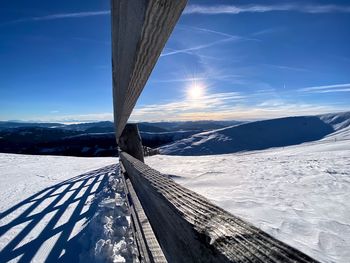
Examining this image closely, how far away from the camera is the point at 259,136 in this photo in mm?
91375

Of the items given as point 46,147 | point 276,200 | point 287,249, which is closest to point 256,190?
point 276,200

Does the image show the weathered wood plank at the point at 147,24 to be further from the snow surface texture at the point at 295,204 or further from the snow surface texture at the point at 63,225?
the snow surface texture at the point at 295,204

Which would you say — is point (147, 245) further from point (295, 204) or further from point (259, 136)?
point (259, 136)

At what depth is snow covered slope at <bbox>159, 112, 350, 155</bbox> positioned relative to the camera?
7457 centimetres

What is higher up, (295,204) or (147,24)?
(147,24)


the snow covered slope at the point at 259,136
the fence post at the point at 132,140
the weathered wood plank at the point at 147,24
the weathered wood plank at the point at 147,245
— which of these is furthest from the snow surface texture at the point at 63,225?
the snow covered slope at the point at 259,136

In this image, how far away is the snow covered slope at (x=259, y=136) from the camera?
245ft

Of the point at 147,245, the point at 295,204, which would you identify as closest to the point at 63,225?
the point at 147,245

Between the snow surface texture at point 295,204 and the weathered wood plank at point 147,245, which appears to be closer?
the weathered wood plank at point 147,245

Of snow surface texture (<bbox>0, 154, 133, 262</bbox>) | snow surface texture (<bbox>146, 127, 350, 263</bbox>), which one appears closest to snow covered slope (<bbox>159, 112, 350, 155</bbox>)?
snow surface texture (<bbox>146, 127, 350, 263</bbox>)

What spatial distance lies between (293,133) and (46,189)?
101454 mm

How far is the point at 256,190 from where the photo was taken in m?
5.85

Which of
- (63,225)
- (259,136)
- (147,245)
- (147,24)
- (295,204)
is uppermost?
(147,24)

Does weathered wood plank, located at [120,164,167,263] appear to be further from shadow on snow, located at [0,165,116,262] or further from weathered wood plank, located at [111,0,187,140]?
weathered wood plank, located at [111,0,187,140]
